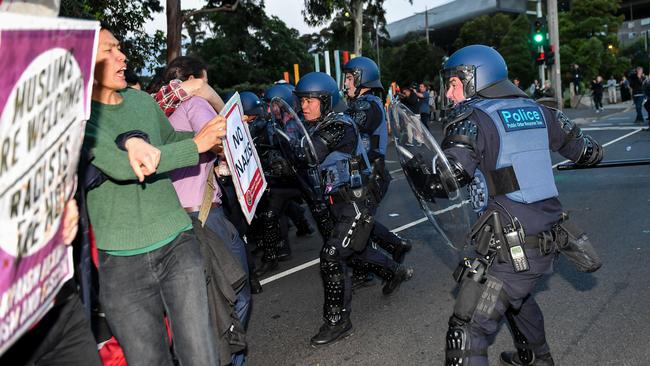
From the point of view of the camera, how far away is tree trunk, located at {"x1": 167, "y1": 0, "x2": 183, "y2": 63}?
41.6 ft

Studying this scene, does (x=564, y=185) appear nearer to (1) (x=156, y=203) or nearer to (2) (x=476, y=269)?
(2) (x=476, y=269)

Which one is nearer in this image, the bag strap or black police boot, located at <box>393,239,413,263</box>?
the bag strap

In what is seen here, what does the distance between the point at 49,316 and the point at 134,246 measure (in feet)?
1.46

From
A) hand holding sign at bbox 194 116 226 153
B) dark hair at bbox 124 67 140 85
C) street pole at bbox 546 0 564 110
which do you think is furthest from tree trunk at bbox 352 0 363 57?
hand holding sign at bbox 194 116 226 153

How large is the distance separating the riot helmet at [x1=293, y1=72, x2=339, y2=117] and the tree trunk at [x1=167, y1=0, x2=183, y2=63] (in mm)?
8523

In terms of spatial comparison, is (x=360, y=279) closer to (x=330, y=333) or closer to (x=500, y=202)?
(x=330, y=333)

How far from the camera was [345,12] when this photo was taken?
87.2ft

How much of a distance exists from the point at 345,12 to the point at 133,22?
16653 mm

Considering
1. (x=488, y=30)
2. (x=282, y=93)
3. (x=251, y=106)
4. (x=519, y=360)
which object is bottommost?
(x=519, y=360)

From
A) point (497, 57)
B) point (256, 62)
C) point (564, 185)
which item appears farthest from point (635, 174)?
point (256, 62)

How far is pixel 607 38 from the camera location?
43.8 m

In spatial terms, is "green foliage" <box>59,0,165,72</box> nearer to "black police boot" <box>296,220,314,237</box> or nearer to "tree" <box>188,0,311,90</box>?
"black police boot" <box>296,220,314,237</box>

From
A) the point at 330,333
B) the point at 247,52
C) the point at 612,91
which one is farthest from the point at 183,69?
the point at 247,52

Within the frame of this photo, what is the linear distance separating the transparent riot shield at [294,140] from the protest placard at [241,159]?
1022 millimetres
